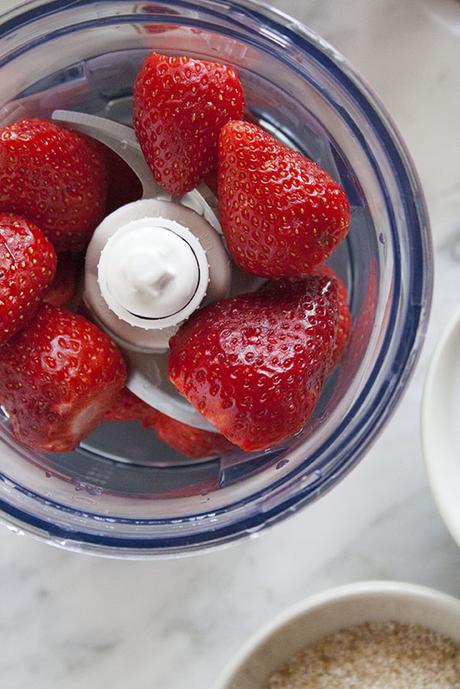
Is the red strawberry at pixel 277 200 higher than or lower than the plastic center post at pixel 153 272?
higher

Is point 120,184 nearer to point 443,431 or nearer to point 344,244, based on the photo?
point 344,244

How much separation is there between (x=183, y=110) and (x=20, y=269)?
0.55ft

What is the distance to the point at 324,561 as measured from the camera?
994mm

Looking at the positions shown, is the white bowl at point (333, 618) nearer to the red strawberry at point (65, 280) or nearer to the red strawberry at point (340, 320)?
the red strawberry at point (340, 320)

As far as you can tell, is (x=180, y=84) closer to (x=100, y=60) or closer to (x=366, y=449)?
(x=100, y=60)

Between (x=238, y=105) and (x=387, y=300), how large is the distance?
0.19 meters

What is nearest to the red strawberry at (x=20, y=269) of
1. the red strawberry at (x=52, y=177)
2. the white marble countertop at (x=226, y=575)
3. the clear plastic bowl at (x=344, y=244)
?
the red strawberry at (x=52, y=177)

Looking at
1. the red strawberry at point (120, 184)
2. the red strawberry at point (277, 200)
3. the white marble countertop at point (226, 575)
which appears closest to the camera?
the red strawberry at point (277, 200)

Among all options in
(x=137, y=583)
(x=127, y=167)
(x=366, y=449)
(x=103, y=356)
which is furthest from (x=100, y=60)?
(x=137, y=583)

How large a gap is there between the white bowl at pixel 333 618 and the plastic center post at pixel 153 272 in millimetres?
325

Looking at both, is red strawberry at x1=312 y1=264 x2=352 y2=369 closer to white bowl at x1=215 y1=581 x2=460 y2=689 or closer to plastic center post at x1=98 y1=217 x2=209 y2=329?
plastic center post at x1=98 y1=217 x2=209 y2=329

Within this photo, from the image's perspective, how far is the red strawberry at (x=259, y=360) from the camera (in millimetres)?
730

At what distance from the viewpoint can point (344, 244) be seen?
0.85 m

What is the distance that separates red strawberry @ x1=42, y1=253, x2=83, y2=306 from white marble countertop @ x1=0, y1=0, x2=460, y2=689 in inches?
11.6
